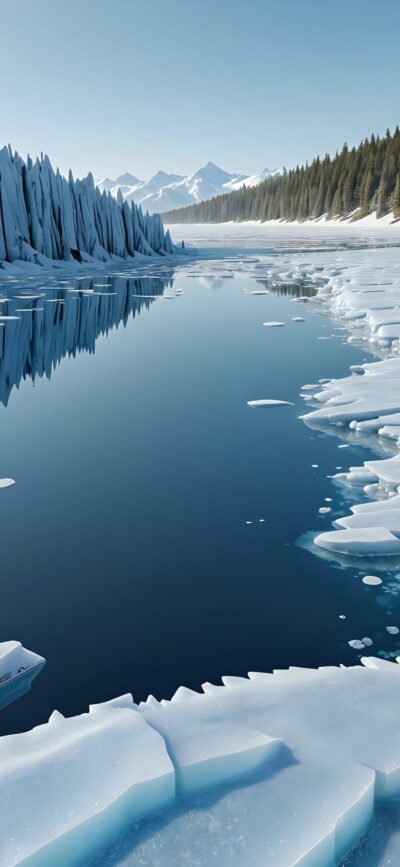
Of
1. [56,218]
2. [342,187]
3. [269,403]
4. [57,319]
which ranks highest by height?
[342,187]

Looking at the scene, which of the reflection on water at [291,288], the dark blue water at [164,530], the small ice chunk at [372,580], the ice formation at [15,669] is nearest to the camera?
the ice formation at [15,669]

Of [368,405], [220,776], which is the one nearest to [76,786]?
[220,776]

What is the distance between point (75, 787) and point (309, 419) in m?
3.78

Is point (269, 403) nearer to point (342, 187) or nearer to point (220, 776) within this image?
point (220, 776)

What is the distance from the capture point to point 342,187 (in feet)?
216

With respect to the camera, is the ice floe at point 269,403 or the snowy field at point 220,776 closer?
the snowy field at point 220,776

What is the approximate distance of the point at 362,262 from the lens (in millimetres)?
17578

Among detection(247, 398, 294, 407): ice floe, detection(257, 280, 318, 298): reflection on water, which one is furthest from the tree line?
detection(247, 398, 294, 407): ice floe

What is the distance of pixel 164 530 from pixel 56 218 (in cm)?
2263

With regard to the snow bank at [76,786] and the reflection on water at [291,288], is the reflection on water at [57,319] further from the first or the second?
the snow bank at [76,786]

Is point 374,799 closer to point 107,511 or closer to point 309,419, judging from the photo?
point 107,511

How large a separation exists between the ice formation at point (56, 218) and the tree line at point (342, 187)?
33474 mm

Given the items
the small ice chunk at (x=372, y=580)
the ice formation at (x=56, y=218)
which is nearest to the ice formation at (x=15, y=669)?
the small ice chunk at (x=372, y=580)

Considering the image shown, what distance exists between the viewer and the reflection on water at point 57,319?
756 cm
